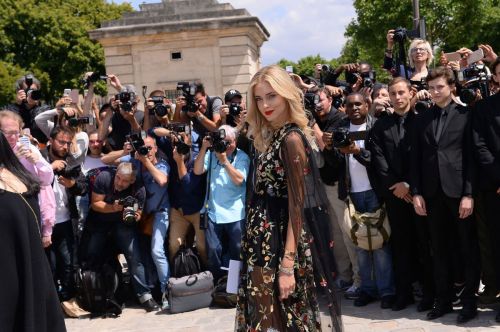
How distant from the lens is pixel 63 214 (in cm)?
758

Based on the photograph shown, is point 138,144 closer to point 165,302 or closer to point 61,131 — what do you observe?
point 61,131

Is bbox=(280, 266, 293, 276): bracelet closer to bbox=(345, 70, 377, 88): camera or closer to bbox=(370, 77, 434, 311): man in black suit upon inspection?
bbox=(370, 77, 434, 311): man in black suit

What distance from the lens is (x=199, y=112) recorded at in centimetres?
826

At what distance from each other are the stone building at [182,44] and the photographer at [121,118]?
38.6 ft

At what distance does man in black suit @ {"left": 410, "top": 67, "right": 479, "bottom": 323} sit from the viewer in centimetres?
599

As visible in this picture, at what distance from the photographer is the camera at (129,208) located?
7156mm

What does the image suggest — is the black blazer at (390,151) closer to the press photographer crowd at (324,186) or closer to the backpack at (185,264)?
the press photographer crowd at (324,186)

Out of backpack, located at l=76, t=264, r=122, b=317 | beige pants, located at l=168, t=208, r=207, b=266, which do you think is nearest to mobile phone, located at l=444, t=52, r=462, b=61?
beige pants, located at l=168, t=208, r=207, b=266

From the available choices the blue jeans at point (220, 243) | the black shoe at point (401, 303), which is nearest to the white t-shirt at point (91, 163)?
the blue jeans at point (220, 243)

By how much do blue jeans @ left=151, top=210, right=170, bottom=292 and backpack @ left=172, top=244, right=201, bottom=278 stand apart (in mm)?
116

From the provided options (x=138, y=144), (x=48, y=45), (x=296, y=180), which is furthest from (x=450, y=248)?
(x=48, y=45)

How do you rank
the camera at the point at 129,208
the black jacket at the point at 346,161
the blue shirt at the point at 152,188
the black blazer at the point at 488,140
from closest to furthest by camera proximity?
1. the black blazer at the point at 488,140
2. the black jacket at the point at 346,161
3. the camera at the point at 129,208
4. the blue shirt at the point at 152,188

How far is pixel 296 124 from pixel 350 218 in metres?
2.96

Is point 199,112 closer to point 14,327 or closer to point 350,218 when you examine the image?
point 350,218
